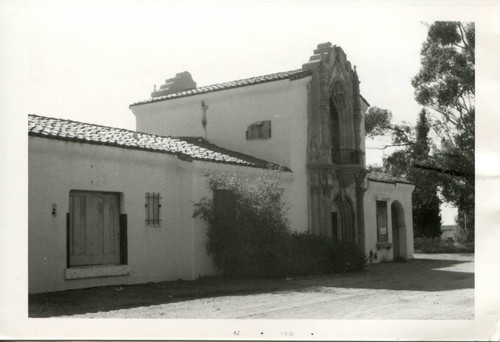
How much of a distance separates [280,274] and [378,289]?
6.96 ft

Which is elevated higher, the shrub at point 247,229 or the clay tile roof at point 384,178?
the clay tile roof at point 384,178

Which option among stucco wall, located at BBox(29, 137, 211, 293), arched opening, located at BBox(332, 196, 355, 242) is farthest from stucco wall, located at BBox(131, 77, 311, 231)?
stucco wall, located at BBox(29, 137, 211, 293)

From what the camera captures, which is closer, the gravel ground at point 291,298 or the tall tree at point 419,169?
the gravel ground at point 291,298

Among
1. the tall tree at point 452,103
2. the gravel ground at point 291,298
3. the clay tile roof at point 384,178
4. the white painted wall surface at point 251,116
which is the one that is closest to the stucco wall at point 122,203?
the gravel ground at point 291,298

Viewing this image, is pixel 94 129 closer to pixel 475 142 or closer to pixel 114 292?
pixel 114 292

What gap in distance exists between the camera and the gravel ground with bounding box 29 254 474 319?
787 centimetres

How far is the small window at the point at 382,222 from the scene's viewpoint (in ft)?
42.9

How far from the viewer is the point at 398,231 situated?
1203cm

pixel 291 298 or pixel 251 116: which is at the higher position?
pixel 251 116

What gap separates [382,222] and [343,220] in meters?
0.78

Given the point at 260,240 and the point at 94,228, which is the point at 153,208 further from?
the point at 260,240

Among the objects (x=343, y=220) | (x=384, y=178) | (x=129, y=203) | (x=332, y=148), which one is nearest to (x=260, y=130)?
(x=332, y=148)

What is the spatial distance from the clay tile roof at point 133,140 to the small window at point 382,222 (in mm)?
2057

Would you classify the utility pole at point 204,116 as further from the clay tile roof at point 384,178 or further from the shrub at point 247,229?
the clay tile roof at point 384,178
